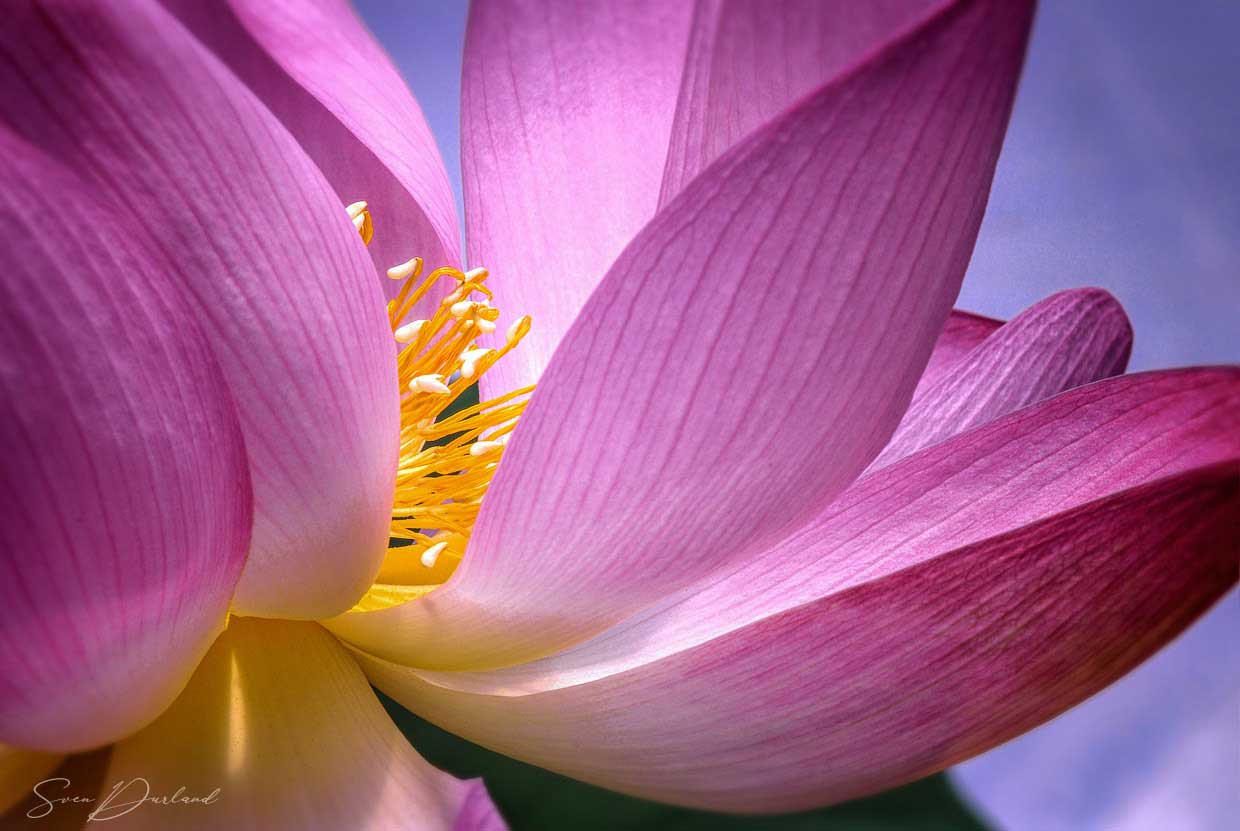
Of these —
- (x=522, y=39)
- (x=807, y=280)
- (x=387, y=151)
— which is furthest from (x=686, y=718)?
(x=522, y=39)

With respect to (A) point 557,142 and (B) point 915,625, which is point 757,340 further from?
(A) point 557,142

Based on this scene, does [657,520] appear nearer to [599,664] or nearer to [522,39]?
[599,664]

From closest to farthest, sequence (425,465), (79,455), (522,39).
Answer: (79,455)
(425,465)
(522,39)

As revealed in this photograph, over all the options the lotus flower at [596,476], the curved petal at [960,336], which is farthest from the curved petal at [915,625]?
the curved petal at [960,336]
